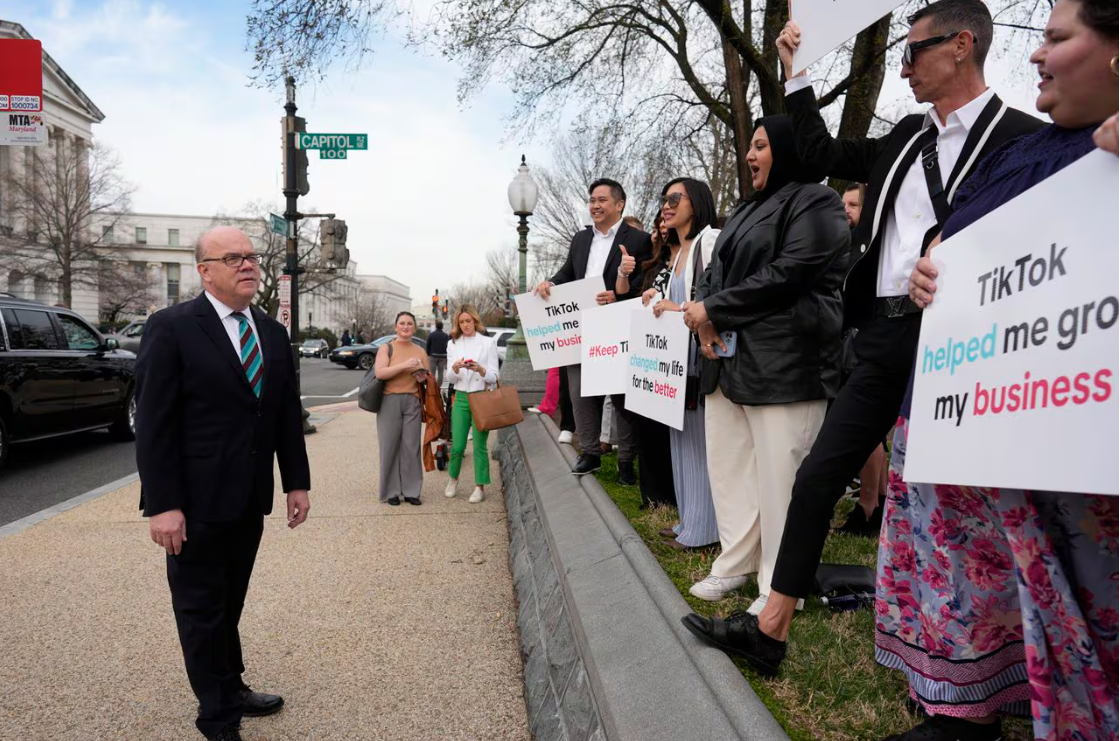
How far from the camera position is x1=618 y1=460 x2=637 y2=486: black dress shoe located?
230 inches

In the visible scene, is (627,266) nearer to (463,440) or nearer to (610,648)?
(463,440)

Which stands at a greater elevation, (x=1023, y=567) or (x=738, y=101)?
(x=738, y=101)

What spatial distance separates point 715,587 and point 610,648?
826 mm

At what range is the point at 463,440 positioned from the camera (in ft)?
24.5

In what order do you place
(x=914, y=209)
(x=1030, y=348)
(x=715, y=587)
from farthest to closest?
1. (x=715, y=587)
2. (x=914, y=209)
3. (x=1030, y=348)

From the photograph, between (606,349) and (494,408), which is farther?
(494,408)

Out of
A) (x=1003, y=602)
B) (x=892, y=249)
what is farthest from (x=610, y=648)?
(x=892, y=249)

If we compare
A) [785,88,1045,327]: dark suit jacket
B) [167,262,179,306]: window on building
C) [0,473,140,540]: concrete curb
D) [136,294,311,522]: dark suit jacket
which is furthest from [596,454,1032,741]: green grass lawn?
[167,262,179,306]: window on building

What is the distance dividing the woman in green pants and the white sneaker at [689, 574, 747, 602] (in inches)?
160

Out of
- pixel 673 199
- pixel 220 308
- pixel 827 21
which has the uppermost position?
pixel 827 21

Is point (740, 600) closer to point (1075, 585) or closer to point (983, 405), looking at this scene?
point (1075, 585)

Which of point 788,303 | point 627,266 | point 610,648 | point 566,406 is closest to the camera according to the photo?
point 610,648

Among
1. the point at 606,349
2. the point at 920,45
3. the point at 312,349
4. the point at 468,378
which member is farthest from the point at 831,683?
the point at 312,349

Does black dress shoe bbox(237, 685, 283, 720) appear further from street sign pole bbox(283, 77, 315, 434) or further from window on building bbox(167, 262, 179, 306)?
window on building bbox(167, 262, 179, 306)
